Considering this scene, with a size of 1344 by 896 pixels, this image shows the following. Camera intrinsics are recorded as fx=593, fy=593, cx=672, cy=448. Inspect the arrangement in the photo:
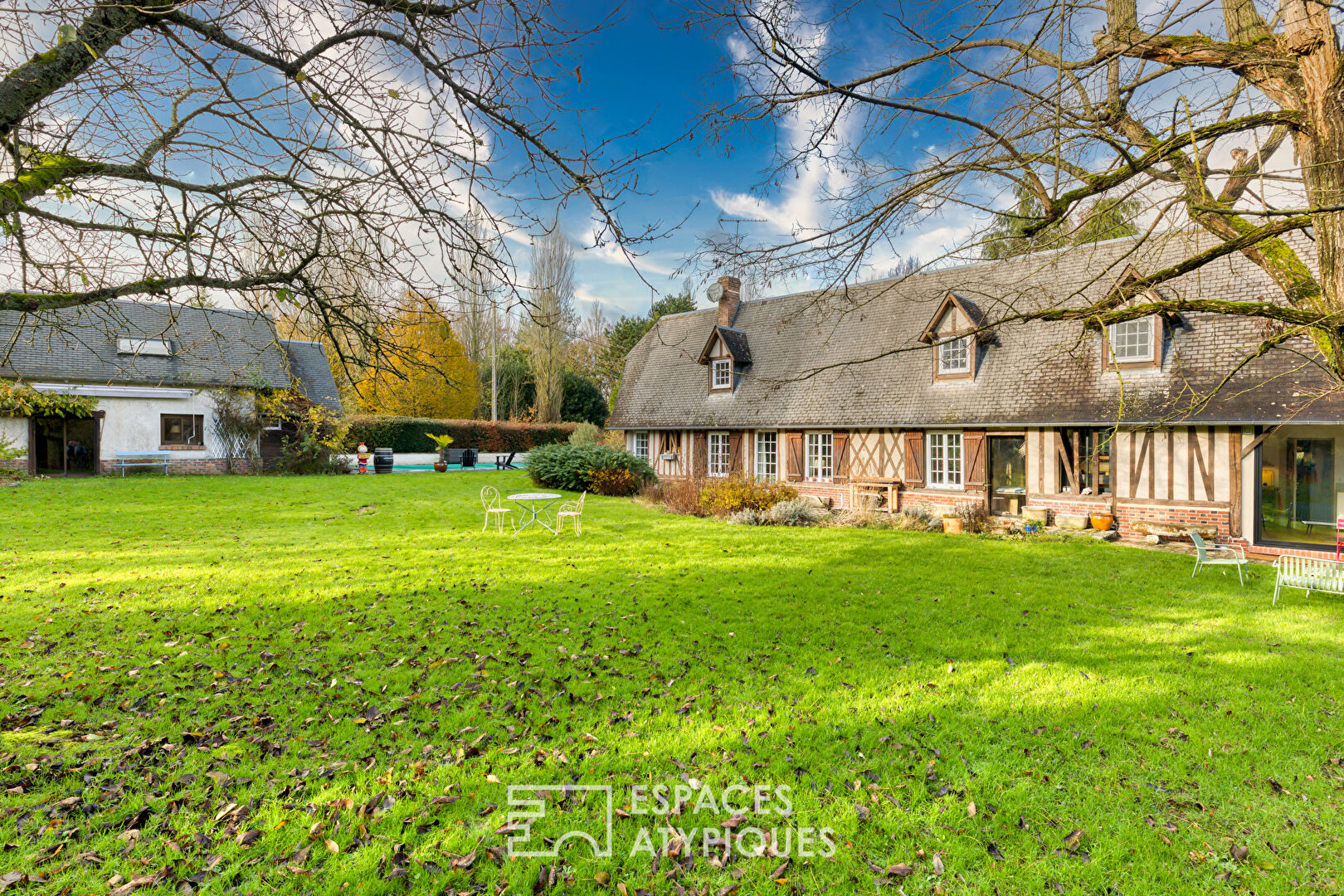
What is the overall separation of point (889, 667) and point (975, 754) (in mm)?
1364

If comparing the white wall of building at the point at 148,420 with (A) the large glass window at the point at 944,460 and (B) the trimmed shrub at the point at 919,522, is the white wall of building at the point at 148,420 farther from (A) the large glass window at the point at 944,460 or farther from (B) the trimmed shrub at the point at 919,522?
(A) the large glass window at the point at 944,460

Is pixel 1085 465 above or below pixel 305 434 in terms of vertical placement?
below

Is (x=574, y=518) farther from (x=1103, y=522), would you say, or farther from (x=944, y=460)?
(x=1103, y=522)

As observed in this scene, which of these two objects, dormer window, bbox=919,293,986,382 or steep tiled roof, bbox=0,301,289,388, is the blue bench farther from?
dormer window, bbox=919,293,986,382

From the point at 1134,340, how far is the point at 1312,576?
6.67 metres

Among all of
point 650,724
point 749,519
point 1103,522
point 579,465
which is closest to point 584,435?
point 579,465

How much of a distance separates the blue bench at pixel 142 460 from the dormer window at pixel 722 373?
18.6 metres

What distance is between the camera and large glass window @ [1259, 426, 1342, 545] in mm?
12727

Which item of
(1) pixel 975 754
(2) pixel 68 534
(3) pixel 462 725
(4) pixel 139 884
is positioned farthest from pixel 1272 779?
(2) pixel 68 534

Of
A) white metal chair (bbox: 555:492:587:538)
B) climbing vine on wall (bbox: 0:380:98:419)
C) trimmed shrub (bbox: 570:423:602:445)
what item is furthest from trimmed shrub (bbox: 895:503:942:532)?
climbing vine on wall (bbox: 0:380:98:419)

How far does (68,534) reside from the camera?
976 centimetres

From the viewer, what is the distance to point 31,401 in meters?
13.0

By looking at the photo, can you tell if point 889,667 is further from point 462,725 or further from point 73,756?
point 73,756

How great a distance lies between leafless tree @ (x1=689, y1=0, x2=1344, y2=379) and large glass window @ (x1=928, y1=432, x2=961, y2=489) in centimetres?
932
